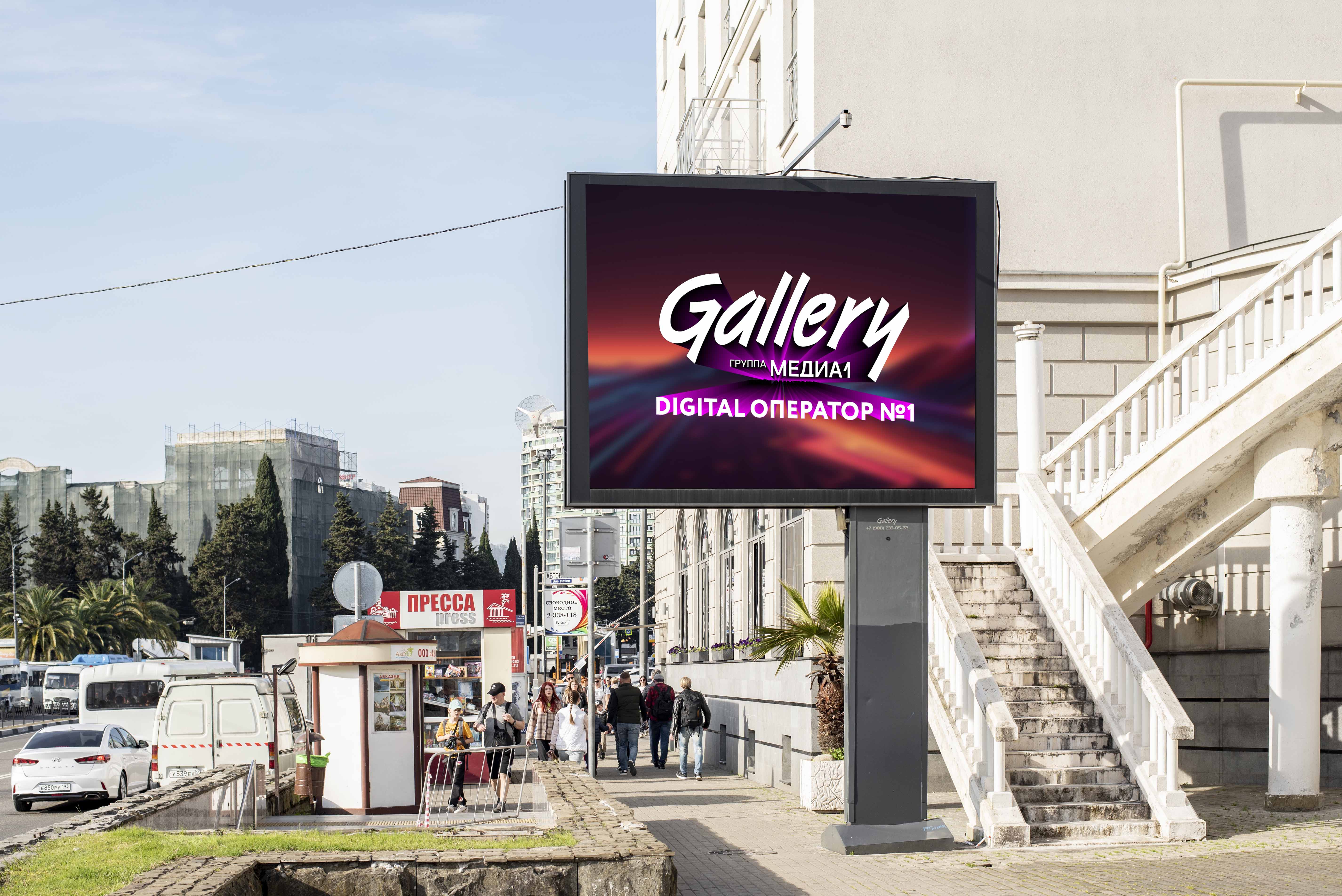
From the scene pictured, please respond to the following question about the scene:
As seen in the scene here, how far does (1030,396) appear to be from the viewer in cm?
1655

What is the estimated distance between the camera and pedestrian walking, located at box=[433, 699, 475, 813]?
17.9 metres

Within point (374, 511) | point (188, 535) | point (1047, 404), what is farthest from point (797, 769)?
point (374, 511)

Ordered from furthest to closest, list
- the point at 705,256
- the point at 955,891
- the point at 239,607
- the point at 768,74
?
1. the point at 239,607
2. the point at 768,74
3. the point at 705,256
4. the point at 955,891

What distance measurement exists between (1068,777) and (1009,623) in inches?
98.5

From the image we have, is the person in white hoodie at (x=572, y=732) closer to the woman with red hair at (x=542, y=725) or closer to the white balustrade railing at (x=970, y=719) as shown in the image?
the woman with red hair at (x=542, y=725)

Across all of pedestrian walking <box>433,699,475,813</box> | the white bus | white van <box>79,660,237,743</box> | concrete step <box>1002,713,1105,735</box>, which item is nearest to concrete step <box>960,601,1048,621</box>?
concrete step <box>1002,713,1105,735</box>

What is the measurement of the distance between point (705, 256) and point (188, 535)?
4335 inches

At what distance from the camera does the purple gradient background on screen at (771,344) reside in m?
11.9

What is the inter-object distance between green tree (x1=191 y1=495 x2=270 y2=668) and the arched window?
77661mm

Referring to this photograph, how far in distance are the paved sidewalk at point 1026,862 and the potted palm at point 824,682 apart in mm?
322

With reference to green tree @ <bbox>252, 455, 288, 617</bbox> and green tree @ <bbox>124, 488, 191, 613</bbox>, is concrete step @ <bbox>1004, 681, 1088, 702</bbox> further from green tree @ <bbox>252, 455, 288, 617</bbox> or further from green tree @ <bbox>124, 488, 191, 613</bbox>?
green tree @ <bbox>252, 455, 288, 617</bbox>

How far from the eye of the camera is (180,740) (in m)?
19.2

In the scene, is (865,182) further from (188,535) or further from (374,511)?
(374,511)

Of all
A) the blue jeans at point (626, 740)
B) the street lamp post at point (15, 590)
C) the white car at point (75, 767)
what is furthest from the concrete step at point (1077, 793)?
the street lamp post at point (15, 590)
